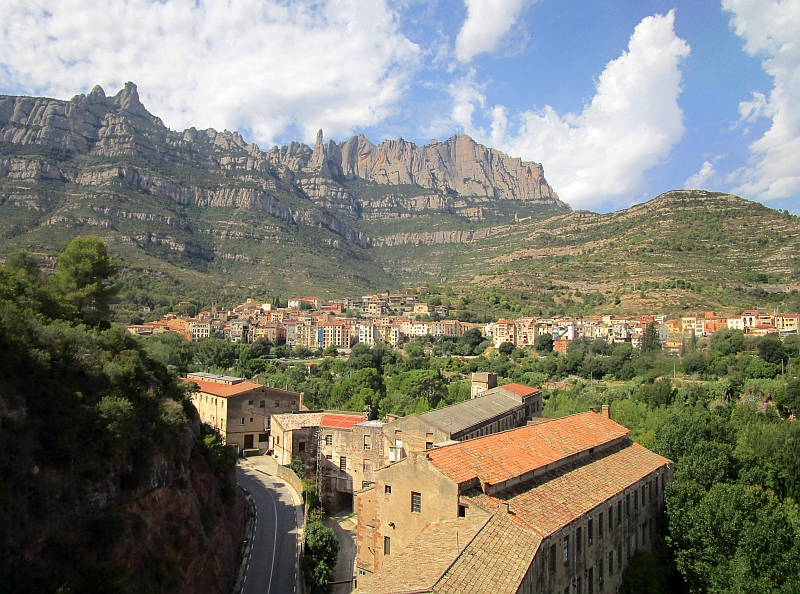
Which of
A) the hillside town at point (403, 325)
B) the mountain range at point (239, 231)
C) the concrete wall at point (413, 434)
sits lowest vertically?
the concrete wall at point (413, 434)

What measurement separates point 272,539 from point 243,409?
17469 millimetres

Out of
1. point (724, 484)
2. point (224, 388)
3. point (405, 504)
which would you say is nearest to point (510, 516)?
point (405, 504)

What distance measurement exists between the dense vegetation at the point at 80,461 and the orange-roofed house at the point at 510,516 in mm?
7328

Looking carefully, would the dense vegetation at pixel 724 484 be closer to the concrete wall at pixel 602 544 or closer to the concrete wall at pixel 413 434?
the concrete wall at pixel 602 544

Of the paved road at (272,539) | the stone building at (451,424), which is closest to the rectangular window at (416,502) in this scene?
the paved road at (272,539)

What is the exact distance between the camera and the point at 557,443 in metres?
23.2

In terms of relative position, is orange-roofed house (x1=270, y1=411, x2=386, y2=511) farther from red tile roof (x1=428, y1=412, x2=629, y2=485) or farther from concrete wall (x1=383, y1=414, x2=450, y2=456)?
red tile roof (x1=428, y1=412, x2=629, y2=485)

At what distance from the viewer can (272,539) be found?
2841cm

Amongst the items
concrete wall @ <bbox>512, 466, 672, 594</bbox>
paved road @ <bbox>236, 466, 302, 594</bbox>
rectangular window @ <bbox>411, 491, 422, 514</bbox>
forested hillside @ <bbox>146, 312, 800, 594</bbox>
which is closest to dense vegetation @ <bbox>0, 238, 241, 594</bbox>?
paved road @ <bbox>236, 466, 302, 594</bbox>

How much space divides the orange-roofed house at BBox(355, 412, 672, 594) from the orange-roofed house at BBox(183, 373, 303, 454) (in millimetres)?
24593

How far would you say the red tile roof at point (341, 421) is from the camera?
3785 centimetres

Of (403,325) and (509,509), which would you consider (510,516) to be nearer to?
(509,509)

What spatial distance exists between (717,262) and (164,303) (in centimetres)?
10761

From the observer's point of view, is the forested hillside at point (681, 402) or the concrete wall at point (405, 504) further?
the forested hillside at point (681, 402)
